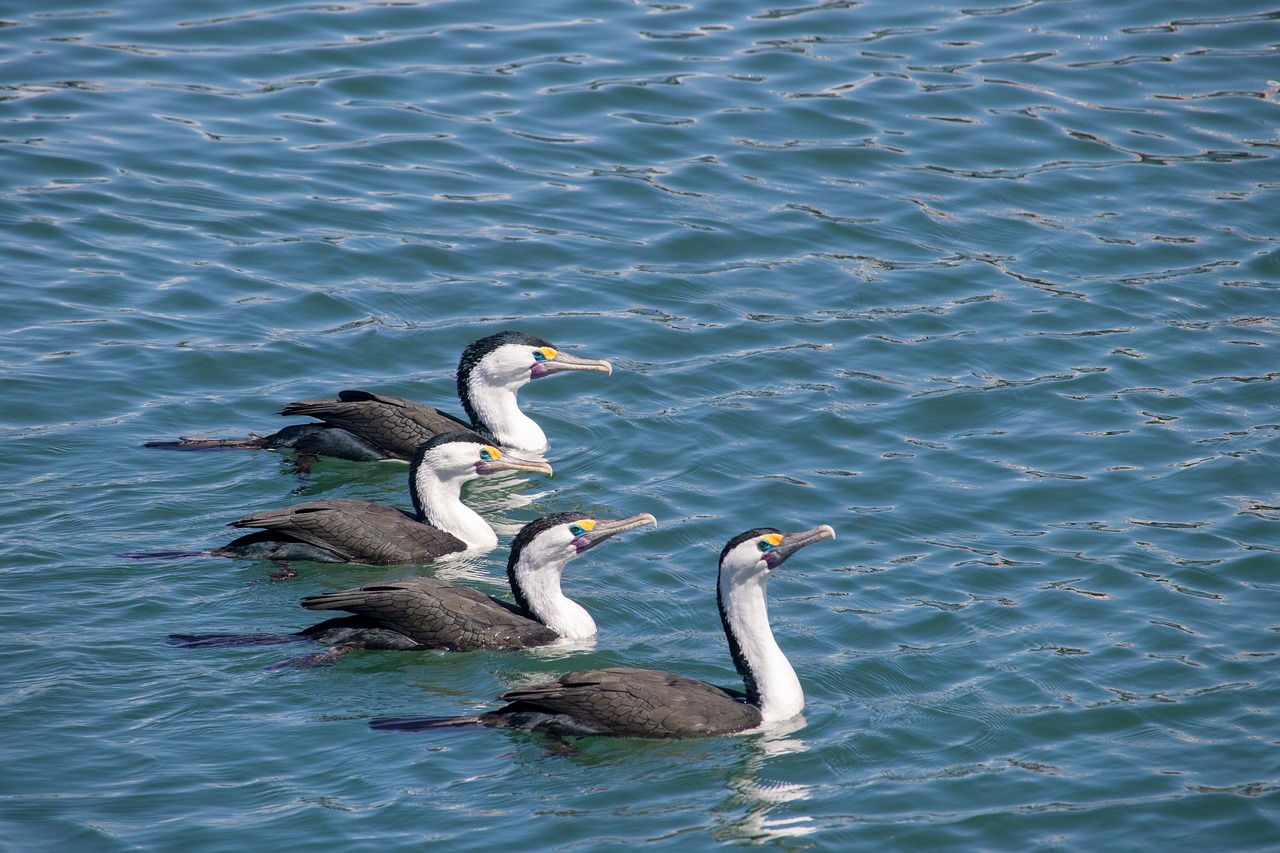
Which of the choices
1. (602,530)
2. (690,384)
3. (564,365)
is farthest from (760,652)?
(690,384)

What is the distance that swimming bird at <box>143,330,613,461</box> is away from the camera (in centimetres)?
1267

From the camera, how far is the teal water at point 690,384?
873 centimetres

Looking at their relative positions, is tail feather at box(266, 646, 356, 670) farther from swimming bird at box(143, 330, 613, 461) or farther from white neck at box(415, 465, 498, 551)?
swimming bird at box(143, 330, 613, 461)

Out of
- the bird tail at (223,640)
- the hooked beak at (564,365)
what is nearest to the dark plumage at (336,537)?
the bird tail at (223,640)

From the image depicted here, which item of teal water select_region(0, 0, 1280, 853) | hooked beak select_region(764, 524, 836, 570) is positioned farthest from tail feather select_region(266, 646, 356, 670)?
hooked beak select_region(764, 524, 836, 570)

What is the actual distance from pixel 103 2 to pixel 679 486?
1353 centimetres

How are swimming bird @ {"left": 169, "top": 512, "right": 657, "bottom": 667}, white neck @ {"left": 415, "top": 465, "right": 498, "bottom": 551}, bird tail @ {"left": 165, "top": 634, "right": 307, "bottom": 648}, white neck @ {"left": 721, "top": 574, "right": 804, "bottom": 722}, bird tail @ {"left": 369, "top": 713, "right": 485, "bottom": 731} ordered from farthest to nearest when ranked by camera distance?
white neck @ {"left": 415, "top": 465, "right": 498, "bottom": 551}, swimming bird @ {"left": 169, "top": 512, "right": 657, "bottom": 667}, bird tail @ {"left": 165, "top": 634, "right": 307, "bottom": 648}, white neck @ {"left": 721, "top": 574, "right": 804, "bottom": 722}, bird tail @ {"left": 369, "top": 713, "right": 485, "bottom": 731}

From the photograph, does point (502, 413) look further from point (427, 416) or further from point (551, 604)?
point (551, 604)

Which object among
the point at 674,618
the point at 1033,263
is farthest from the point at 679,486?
the point at 1033,263

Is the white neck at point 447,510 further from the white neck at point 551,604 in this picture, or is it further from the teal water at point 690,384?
the white neck at point 551,604

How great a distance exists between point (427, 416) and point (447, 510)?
135cm

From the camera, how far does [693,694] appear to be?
30.1ft

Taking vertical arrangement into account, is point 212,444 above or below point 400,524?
above

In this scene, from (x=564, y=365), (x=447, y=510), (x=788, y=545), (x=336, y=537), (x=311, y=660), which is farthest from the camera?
(x=564, y=365)
